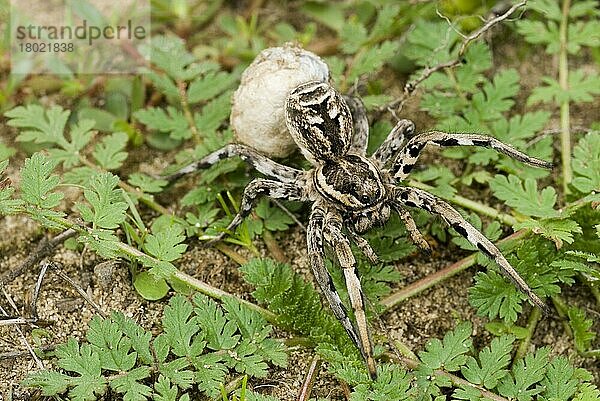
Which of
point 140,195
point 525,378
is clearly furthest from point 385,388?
point 140,195

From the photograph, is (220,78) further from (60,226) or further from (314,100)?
(60,226)

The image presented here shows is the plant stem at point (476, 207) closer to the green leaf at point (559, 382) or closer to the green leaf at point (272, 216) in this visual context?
the green leaf at point (272, 216)

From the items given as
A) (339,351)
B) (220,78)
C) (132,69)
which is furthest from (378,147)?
(132,69)

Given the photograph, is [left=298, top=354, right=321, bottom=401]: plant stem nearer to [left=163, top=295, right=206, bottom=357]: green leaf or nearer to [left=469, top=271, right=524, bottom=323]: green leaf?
[left=163, top=295, right=206, bottom=357]: green leaf

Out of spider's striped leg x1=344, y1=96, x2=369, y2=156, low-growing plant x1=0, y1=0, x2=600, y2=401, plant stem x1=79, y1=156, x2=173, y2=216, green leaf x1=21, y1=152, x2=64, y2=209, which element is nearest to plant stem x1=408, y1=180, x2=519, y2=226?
low-growing plant x1=0, y1=0, x2=600, y2=401

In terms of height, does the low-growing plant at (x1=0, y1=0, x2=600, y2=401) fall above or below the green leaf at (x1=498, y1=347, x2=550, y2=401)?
above

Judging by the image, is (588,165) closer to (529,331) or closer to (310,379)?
(529,331)

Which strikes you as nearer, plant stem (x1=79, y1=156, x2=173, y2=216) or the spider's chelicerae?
the spider's chelicerae

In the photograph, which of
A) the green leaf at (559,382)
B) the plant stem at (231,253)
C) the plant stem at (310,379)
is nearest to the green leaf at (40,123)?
the plant stem at (231,253)
